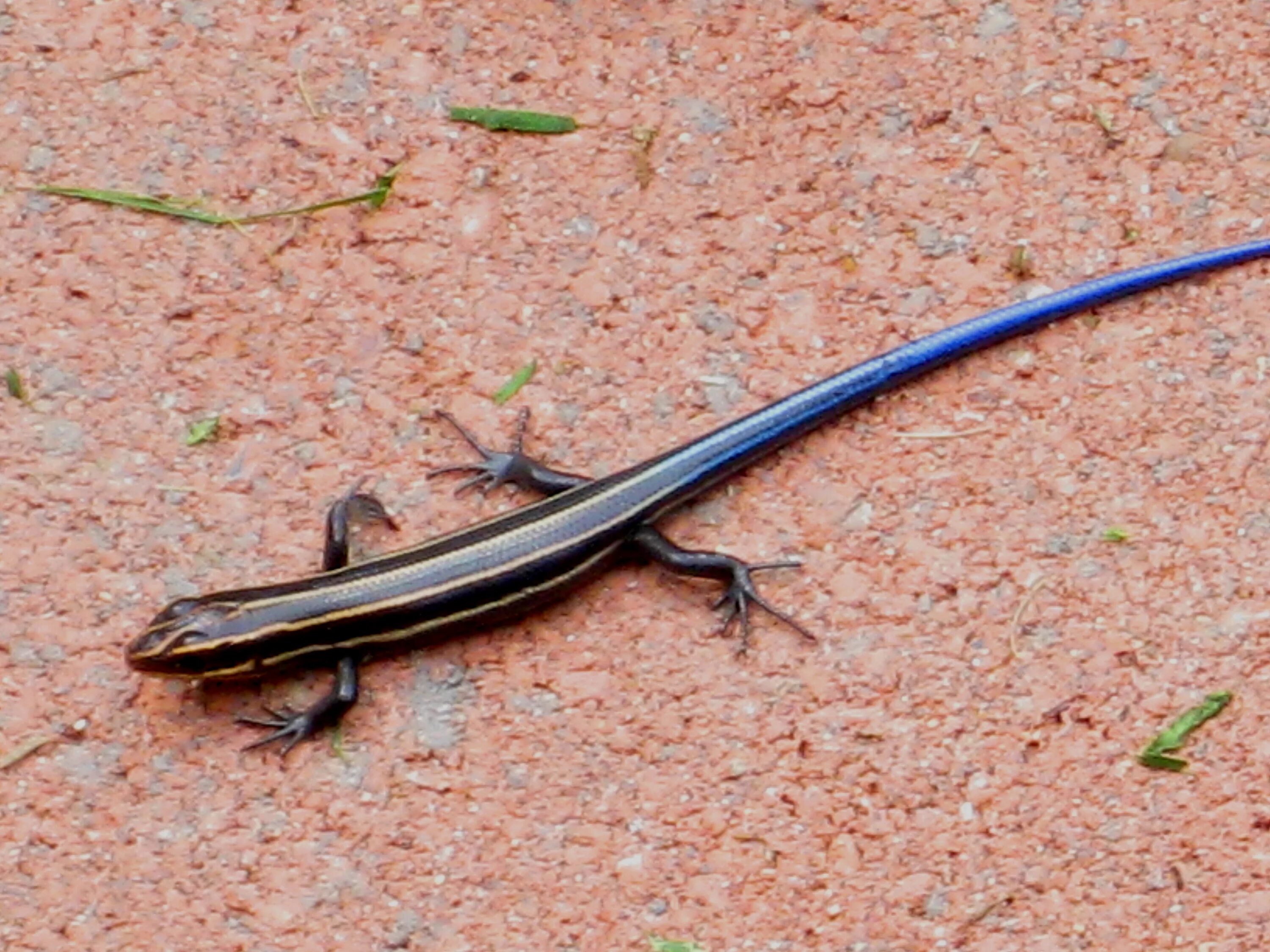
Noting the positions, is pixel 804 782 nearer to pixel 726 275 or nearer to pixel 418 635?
pixel 418 635

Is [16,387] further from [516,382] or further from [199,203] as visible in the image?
[516,382]

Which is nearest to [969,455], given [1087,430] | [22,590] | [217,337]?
A: [1087,430]

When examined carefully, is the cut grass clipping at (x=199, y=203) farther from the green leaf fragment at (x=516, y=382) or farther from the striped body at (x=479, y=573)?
the striped body at (x=479, y=573)

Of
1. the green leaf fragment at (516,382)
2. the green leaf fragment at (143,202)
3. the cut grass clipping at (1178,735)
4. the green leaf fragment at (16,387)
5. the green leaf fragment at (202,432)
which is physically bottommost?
the cut grass clipping at (1178,735)

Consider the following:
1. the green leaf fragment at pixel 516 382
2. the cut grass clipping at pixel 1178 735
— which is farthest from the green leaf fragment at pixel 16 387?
the cut grass clipping at pixel 1178 735

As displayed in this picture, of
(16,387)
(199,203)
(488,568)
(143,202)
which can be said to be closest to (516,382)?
(488,568)

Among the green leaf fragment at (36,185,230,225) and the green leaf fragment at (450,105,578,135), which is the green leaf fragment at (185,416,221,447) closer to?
the green leaf fragment at (36,185,230,225)
